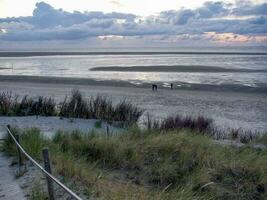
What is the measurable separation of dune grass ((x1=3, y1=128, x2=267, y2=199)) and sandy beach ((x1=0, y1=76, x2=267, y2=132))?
9243 mm

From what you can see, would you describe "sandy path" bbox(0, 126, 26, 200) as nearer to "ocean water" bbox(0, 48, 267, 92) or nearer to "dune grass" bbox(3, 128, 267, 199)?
"dune grass" bbox(3, 128, 267, 199)

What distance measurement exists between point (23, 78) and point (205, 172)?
36.9 metres

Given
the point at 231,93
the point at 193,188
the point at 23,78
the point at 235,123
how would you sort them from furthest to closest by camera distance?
the point at 23,78
the point at 231,93
the point at 235,123
the point at 193,188

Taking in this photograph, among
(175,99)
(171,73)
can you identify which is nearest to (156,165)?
(175,99)

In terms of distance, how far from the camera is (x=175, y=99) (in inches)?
1060

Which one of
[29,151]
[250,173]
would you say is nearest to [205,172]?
[250,173]

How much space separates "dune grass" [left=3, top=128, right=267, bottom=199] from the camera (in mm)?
7341

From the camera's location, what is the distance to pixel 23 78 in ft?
140

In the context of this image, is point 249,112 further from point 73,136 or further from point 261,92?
point 73,136

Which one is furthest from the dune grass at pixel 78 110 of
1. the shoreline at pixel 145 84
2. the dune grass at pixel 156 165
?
the shoreline at pixel 145 84

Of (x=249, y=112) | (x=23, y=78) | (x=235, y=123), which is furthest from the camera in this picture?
(x=23, y=78)

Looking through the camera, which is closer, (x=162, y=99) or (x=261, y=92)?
(x=162, y=99)

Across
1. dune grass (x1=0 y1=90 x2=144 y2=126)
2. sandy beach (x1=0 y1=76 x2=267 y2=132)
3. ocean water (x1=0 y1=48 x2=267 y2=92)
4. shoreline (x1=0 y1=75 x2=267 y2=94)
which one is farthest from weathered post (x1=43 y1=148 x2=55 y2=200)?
ocean water (x1=0 y1=48 x2=267 y2=92)

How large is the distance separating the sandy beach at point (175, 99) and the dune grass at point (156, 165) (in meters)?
9.24
